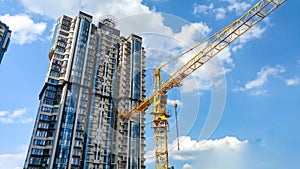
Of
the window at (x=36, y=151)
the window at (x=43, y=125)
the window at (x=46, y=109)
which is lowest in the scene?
the window at (x=36, y=151)

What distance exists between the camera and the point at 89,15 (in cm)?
5481

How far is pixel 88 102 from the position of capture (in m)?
45.7

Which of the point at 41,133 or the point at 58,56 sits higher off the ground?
the point at 58,56

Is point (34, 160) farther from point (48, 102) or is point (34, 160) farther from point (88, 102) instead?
point (88, 102)

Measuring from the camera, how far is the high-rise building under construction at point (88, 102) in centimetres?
3947

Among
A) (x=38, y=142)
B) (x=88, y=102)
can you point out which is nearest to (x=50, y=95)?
(x=88, y=102)

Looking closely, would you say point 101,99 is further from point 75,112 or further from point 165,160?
point 165,160

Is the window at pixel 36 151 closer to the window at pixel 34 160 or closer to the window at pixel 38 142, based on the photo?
the window at pixel 34 160

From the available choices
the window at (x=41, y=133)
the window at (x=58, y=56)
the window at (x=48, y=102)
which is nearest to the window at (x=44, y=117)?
the window at (x=41, y=133)

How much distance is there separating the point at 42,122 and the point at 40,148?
4511 millimetres

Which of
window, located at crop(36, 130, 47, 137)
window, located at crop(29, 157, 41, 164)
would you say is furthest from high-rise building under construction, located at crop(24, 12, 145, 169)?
window, located at crop(29, 157, 41, 164)

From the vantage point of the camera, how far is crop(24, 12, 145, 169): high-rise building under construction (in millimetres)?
39469

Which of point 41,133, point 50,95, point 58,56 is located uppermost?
point 58,56

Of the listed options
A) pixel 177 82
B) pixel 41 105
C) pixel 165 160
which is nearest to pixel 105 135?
pixel 41 105
